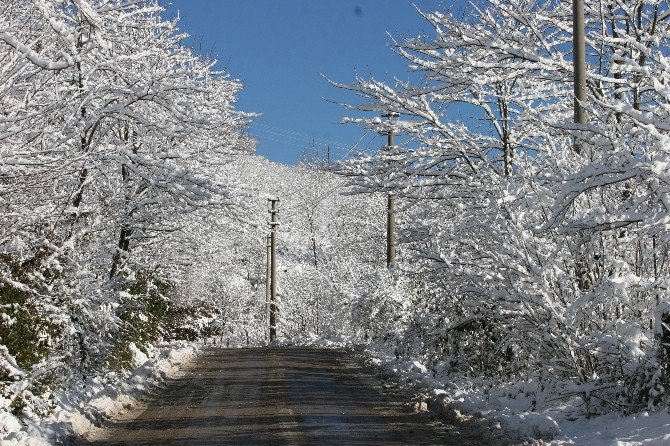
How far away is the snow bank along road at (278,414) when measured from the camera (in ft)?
25.8

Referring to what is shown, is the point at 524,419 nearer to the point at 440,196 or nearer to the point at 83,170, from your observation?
the point at 440,196

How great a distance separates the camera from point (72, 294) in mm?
11023

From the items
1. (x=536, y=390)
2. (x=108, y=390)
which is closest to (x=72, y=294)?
(x=108, y=390)

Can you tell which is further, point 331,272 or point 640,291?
point 331,272

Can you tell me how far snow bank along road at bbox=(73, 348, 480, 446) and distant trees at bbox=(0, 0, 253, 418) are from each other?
152 cm

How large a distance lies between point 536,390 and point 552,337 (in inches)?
47.8

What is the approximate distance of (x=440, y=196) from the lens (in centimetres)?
1298

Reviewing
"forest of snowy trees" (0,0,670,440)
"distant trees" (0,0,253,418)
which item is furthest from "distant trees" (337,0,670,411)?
"distant trees" (0,0,253,418)

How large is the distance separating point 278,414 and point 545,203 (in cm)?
448

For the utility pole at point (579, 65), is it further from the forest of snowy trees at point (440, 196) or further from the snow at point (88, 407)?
the snow at point (88, 407)

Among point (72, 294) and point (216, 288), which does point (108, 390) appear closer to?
point (72, 294)

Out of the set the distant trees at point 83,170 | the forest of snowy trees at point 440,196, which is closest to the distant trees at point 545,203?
the forest of snowy trees at point 440,196

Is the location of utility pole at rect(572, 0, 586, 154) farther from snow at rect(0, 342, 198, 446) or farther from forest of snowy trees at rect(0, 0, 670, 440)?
snow at rect(0, 342, 198, 446)

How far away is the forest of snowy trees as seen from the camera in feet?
23.7
